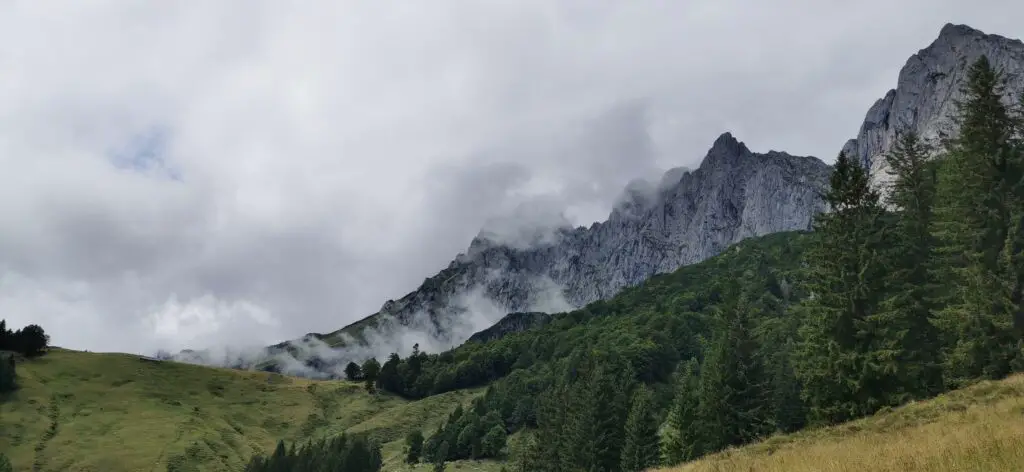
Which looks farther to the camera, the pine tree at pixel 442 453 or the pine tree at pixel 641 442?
the pine tree at pixel 442 453

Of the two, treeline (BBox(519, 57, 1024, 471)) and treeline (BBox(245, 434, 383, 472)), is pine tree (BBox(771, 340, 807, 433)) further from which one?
treeline (BBox(245, 434, 383, 472))

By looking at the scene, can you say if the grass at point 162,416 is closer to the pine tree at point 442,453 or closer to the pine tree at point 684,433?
the pine tree at point 442,453

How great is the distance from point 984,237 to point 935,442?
93.2ft

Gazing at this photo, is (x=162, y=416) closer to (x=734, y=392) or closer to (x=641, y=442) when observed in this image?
(x=641, y=442)

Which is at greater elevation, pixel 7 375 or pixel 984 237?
pixel 7 375

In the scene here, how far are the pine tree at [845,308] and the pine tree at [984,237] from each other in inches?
152

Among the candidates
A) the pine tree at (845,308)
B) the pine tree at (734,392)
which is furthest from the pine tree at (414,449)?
the pine tree at (845,308)

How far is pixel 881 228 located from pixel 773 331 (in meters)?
73.1

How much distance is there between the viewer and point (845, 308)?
3669 centimetres

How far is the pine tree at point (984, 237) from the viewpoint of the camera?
33156 mm

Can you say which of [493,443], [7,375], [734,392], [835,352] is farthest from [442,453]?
[835,352]

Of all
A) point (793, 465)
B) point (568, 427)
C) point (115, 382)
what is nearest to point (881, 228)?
point (793, 465)

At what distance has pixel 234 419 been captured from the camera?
163 meters

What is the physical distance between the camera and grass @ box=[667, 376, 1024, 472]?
1045 cm
